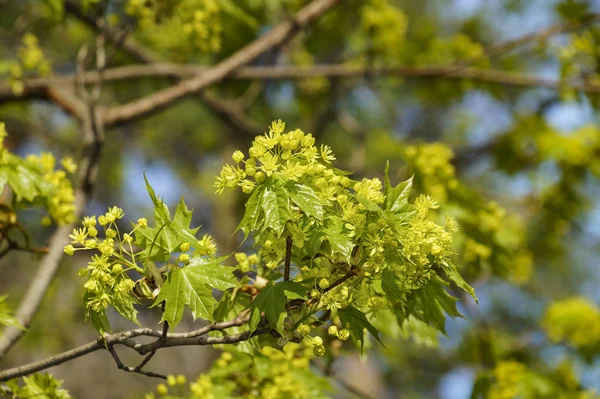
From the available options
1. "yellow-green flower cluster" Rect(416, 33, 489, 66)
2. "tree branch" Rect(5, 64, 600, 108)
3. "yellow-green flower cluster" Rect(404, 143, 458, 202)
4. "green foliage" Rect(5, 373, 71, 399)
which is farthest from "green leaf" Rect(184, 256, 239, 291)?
"yellow-green flower cluster" Rect(416, 33, 489, 66)

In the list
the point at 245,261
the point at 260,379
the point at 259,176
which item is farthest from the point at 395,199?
the point at 260,379

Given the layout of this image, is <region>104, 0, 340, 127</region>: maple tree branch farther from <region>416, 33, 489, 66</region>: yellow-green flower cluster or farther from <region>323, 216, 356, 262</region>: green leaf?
<region>323, 216, 356, 262</region>: green leaf

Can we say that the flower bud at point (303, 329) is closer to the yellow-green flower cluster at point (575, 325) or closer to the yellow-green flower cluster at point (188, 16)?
the yellow-green flower cluster at point (188, 16)

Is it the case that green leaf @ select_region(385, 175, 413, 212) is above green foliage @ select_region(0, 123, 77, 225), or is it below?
below

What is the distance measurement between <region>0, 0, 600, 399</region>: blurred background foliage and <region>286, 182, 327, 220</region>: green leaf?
3.53 feet

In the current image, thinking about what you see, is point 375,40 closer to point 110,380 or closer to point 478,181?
point 110,380

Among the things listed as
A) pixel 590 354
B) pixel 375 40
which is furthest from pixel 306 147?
pixel 590 354

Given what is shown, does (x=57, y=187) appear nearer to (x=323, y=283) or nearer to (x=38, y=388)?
(x=38, y=388)

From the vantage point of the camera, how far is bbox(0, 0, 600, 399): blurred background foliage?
3.33m

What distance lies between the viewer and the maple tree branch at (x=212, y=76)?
360 centimetres

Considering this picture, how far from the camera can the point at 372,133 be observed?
→ 23.5 feet

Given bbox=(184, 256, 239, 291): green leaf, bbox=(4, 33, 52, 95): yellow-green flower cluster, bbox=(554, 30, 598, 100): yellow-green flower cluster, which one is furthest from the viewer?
bbox=(554, 30, 598, 100): yellow-green flower cluster

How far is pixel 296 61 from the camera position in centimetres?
614

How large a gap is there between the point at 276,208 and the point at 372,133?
5.88 m
